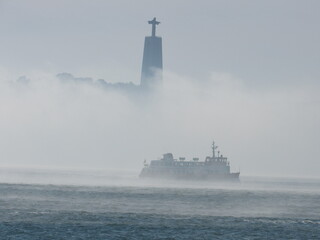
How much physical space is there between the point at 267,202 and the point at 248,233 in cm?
6422

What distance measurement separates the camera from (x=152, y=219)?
342 ft

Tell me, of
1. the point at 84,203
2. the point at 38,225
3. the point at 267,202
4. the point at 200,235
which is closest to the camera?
the point at 200,235

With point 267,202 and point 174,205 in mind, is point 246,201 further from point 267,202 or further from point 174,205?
point 174,205

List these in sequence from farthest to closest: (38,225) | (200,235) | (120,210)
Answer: (120,210), (38,225), (200,235)

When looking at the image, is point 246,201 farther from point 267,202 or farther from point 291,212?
point 291,212

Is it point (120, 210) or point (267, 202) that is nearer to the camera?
point (120, 210)

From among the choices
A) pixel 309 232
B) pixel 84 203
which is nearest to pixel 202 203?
pixel 84 203

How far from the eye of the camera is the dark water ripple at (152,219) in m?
87.0

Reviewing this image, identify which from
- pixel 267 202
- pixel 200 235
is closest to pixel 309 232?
pixel 200 235

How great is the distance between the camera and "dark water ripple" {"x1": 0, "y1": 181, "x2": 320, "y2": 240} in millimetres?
87000

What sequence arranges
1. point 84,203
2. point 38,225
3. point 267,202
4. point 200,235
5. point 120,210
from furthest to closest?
1. point 267,202
2. point 84,203
3. point 120,210
4. point 38,225
5. point 200,235

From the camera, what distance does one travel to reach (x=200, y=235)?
86.7m

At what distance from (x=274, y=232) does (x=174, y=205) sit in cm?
4552

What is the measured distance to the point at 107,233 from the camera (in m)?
86.9
